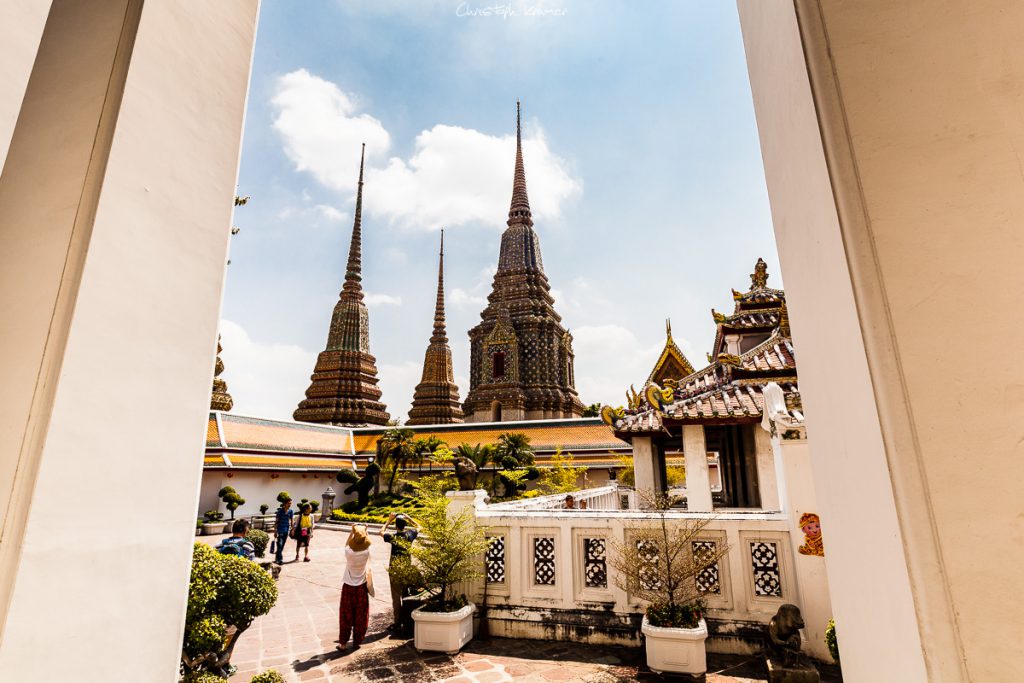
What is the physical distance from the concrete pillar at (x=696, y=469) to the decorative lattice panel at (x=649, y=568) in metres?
3.80

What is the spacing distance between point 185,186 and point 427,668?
4.61 meters

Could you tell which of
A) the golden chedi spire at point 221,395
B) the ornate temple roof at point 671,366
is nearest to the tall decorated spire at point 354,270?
the golden chedi spire at point 221,395

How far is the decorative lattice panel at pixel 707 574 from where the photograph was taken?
16.9 feet

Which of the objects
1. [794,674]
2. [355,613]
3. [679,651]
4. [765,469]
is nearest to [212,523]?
[355,613]

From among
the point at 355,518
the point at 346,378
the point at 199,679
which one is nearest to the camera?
the point at 199,679

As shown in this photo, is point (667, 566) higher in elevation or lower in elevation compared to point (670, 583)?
higher

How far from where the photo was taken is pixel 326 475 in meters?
21.6

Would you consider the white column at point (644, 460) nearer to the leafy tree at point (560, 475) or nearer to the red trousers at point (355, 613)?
the leafy tree at point (560, 475)

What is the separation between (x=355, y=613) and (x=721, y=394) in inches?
272

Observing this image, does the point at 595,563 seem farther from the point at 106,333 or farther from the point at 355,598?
the point at 106,333

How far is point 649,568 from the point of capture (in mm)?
5129

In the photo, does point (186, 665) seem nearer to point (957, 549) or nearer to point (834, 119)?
point (957, 549)

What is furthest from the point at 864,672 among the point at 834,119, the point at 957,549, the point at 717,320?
the point at 717,320

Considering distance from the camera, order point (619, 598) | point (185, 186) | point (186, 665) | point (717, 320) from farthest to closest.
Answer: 1. point (717, 320)
2. point (619, 598)
3. point (186, 665)
4. point (185, 186)
